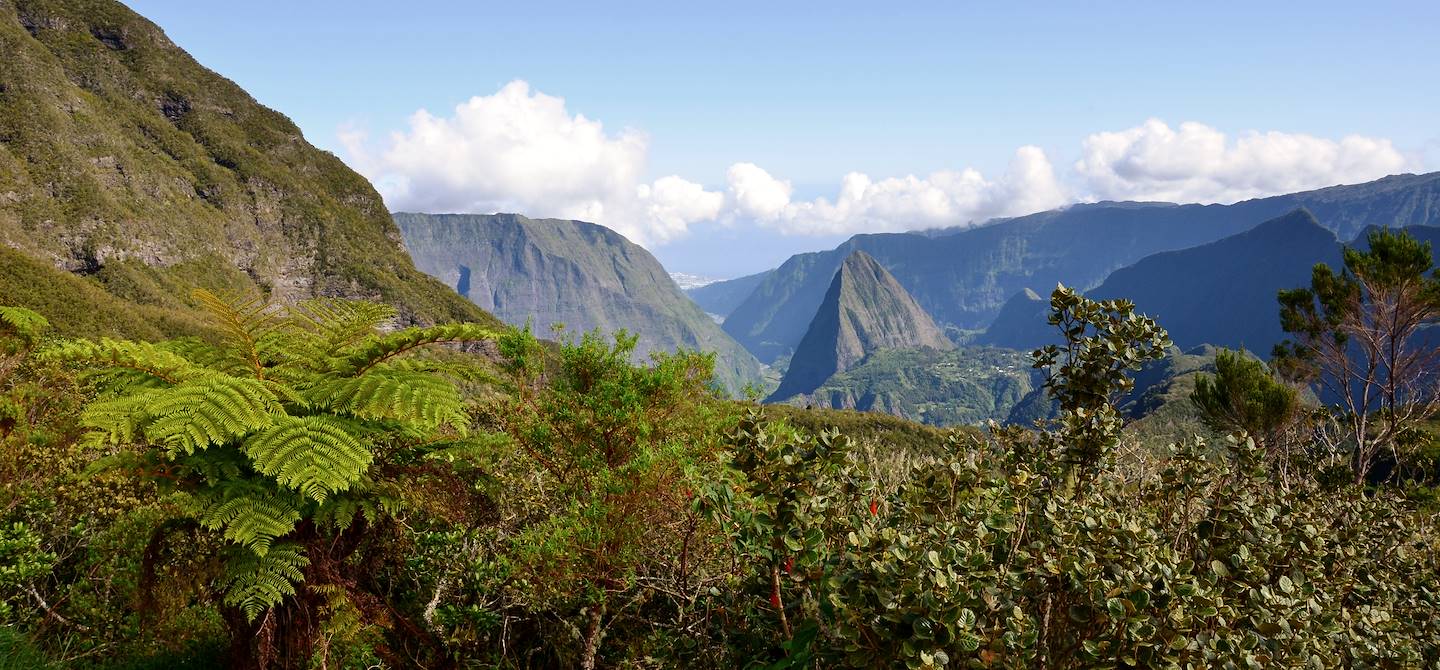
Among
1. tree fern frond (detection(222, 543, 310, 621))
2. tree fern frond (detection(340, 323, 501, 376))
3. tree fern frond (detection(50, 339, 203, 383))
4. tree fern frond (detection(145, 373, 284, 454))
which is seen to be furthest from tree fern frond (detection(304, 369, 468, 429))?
tree fern frond (detection(222, 543, 310, 621))

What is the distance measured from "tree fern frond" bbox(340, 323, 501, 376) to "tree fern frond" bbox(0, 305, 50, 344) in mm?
3940

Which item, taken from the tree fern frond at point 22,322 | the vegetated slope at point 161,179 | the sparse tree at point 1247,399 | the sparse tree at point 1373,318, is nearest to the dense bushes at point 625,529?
the tree fern frond at point 22,322

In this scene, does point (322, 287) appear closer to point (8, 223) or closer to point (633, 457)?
point (8, 223)

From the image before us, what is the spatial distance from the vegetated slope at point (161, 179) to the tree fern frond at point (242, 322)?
125 m

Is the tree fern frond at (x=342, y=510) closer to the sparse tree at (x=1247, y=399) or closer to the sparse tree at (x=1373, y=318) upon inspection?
the sparse tree at (x=1247, y=399)

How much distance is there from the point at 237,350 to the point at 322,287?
158 metres

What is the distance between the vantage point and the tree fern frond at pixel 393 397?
3.34m

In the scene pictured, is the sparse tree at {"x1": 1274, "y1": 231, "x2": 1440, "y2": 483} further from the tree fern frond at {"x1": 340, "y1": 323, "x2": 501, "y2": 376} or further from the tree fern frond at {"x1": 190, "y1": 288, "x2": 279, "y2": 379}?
the tree fern frond at {"x1": 190, "y1": 288, "x2": 279, "y2": 379}

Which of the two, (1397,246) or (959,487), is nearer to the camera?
(959,487)

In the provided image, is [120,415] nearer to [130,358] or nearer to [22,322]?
[130,358]

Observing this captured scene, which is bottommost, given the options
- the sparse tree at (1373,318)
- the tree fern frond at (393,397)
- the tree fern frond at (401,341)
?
the sparse tree at (1373,318)

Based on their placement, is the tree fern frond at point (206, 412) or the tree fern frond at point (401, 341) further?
the tree fern frond at point (401, 341)

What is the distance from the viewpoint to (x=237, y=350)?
3.94m

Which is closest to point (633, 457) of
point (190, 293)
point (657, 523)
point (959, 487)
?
point (657, 523)
